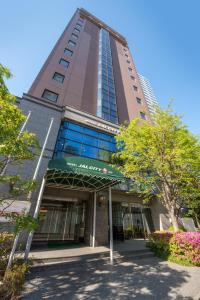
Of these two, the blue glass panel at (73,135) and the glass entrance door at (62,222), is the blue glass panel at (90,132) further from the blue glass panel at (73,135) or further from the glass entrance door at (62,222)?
the glass entrance door at (62,222)

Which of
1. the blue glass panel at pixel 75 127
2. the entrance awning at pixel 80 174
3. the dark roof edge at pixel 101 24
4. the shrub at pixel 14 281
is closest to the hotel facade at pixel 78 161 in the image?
the entrance awning at pixel 80 174

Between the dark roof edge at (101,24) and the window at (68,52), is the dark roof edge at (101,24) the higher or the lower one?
the higher one

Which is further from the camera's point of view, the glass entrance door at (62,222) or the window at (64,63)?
the window at (64,63)

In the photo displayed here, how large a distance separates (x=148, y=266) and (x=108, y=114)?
1911 cm

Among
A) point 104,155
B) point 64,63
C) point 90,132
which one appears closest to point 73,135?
point 90,132

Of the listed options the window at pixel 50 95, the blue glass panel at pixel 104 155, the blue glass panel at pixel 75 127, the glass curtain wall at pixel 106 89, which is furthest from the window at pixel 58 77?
the blue glass panel at pixel 104 155

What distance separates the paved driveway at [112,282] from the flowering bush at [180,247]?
733mm

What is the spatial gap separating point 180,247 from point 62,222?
877 cm

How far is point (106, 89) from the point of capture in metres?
27.2

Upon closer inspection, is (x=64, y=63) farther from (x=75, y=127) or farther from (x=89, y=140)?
(x=89, y=140)

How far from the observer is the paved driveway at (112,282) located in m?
5.25

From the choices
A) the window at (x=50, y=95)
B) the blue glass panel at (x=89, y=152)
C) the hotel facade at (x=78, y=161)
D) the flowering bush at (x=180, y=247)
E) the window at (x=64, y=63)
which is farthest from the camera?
the window at (x=64, y=63)

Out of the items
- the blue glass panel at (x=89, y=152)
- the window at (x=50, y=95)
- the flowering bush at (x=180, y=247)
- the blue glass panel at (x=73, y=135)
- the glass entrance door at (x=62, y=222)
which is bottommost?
the flowering bush at (x=180, y=247)

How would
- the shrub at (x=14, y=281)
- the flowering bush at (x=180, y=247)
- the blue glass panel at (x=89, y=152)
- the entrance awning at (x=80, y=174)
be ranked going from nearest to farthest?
the shrub at (x=14, y=281) < the entrance awning at (x=80, y=174) < the flowering bush at (x=180, y=247) < the blue glass panel at (x=89, y=152)
